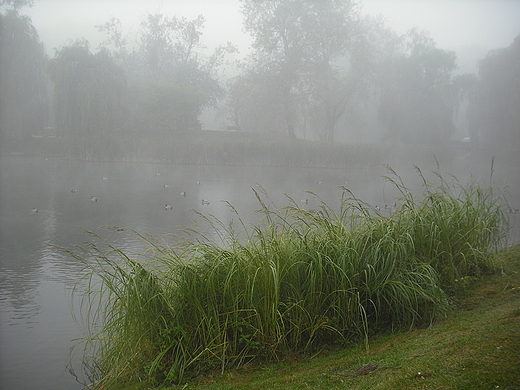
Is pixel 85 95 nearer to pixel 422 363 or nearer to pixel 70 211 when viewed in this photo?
pixel 70 211

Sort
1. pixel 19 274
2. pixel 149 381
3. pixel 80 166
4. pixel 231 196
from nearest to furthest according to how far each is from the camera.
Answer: pixel 149 381 < pixel 19 274 < pixel 231 196 < pixel 80 166

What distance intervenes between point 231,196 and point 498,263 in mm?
7819

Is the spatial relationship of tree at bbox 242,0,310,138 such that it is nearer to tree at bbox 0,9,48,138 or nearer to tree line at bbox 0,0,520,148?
tree line at bbox 0,0,520,148

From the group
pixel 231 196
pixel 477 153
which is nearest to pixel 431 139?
pixel 477 153

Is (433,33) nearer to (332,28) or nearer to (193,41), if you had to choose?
(332,28)

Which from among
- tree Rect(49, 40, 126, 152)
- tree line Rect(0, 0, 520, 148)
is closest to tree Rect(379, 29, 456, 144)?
tree line Rect(0, 0, 520, 148)

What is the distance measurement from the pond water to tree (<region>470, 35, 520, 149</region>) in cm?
158

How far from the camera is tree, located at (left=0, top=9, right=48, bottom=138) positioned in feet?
49.7

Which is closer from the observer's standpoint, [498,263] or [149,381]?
[149,381]

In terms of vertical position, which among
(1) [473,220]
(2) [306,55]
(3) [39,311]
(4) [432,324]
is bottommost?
(3) [39,311]

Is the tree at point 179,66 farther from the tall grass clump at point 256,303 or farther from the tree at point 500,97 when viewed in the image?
the tall grass clump at point 256,303

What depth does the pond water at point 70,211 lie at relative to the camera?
9.70 ft

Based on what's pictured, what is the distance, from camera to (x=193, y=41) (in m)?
28.2

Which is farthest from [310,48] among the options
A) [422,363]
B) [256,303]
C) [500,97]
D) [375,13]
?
[422,363]
